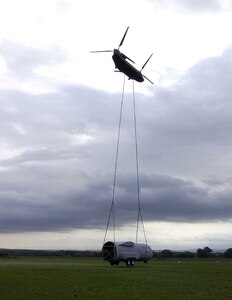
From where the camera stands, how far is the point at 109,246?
58.1 metres

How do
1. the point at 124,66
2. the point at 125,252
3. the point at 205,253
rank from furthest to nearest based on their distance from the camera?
1. the point at 205,253
2. the point at 125,252
3. the point at 124,66

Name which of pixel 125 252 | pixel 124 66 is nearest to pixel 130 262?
pixel 125 252

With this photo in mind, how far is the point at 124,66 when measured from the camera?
38.9m

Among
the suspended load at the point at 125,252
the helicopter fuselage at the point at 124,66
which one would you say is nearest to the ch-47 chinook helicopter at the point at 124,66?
the helicopter fuselage at the point at 124,66

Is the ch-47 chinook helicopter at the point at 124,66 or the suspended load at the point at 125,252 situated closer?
the ch-47 chinook helicopter at the point at 124,66

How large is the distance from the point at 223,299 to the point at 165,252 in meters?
123

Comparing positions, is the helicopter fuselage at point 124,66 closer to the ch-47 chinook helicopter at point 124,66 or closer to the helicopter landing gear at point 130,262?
the ch-47 chinook helicopter at point 124,66

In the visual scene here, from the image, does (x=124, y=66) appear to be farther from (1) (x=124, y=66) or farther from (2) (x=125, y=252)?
(2) (x=125, y=252)

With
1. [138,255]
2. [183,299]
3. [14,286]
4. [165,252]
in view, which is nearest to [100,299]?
[183,299]

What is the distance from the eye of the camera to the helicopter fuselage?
Result: 38406mm

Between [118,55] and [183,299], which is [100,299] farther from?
[118,55]

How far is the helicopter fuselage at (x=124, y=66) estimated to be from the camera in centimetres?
3841

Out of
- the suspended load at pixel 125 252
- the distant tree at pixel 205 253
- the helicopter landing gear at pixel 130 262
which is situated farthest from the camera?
the distant tree at pixel 205 253

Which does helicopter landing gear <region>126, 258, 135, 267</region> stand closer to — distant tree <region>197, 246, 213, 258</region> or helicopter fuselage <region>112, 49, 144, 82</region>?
helicopter fuselage <region>112, 49, 144, 82</region>
